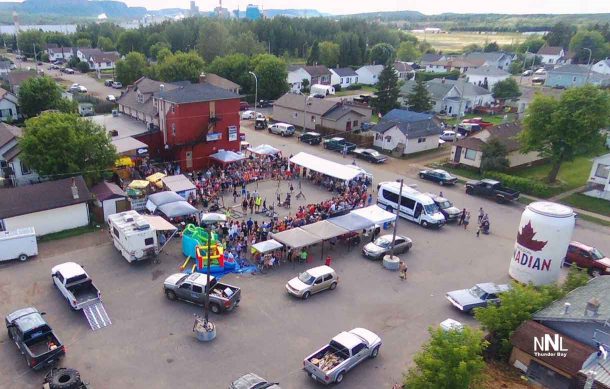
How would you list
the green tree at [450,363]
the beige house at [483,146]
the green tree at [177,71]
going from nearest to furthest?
the green tree at [450,363]
the beige house at [483,146]
the green tree at [177,71]

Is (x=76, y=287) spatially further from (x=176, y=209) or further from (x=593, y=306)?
(x=593, y=306)

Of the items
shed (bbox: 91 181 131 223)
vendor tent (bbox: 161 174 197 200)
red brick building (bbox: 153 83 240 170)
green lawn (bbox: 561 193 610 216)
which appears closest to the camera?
shed (bbox: 91 181 131 223)

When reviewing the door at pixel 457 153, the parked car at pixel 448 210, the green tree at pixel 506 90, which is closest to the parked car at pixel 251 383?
the parked car at pixel 448 210

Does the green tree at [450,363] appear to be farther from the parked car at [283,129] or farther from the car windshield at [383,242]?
the parked car at [283,129]

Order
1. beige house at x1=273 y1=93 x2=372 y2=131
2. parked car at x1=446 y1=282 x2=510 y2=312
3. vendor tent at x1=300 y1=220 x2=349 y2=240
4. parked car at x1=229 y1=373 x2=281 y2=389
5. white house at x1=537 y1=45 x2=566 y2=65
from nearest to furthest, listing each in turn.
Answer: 1. parked car at x1=229 y1=373 x2=281 y2=389
2. parked car at x1=446 y1=282 x2=510 y2=312
3. vendor tent at x1=300 y1=220 x2=349 y2=240
4. beige house at x1=273 y1=93 x2=372 y2=131
5. white house at x1=537 y1=45 x2=566 y2=65

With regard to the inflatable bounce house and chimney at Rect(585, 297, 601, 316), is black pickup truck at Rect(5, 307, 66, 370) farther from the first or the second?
chimney at Rect(585, 297, 601, 316)

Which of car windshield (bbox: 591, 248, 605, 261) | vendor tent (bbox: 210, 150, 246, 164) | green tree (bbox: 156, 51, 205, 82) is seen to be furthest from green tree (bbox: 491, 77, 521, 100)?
car windshield (bbox: 591, 248, 605, 261)

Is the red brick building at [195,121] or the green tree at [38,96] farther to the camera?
the green tree at [38,96]
